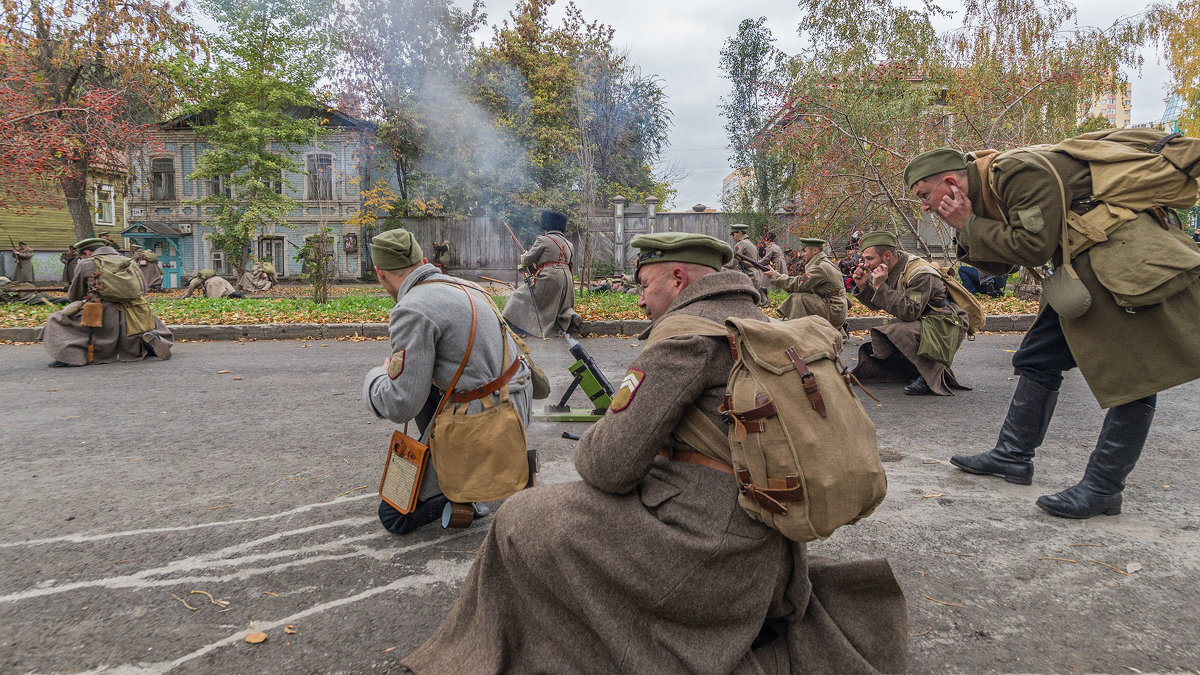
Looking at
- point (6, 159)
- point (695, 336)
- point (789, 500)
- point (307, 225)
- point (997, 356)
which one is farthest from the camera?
point (307, 225)

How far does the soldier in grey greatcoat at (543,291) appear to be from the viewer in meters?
8.52

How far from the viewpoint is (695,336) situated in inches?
71.7

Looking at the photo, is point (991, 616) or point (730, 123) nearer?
point (991, 616)

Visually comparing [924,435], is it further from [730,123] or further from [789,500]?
[730,123]

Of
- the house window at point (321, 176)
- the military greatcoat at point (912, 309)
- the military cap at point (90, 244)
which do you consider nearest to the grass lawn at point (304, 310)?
the military cap at point (90, 244)

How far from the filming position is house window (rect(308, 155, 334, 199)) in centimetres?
2825

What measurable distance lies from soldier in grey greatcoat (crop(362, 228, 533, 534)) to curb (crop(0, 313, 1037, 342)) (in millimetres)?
7601

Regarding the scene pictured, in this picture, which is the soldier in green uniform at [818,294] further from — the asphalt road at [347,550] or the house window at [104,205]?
the house window at [104,205]

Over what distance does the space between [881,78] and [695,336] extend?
56.7ft

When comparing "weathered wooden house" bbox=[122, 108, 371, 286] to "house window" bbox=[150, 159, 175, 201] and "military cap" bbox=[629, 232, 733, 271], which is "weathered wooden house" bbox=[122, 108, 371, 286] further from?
"military cap" bbox=[629, 232, 733, 271]

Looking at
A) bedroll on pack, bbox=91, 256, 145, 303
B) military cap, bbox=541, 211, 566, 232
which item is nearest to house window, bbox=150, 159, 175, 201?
bedroll on pack, bbox=91, 256, 145, 303

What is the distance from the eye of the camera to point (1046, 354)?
359 cm

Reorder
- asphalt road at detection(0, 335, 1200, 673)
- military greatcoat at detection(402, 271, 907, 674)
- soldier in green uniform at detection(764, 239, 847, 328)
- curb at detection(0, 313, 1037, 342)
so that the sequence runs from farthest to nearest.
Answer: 1. curb at detection(0, 313, 1037, 342)
2. soldier in green uniform at detection(764, 239, 847, 328)
3. asphalt road at detection(0, 335, 1200, 673)
4. military greatcoat at detection(402, 271, 907, 674)

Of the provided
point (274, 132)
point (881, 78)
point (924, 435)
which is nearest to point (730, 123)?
point (881, 78)
